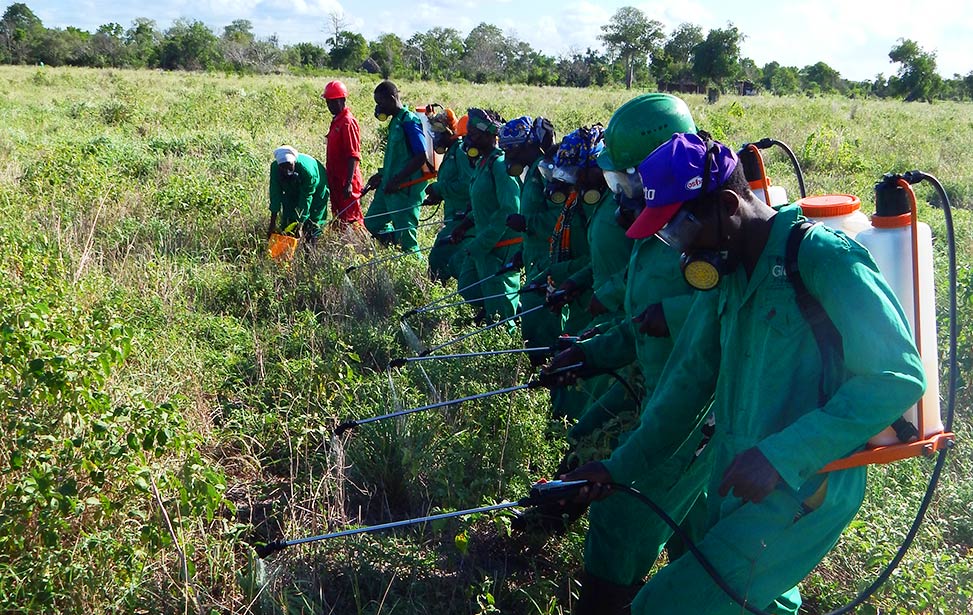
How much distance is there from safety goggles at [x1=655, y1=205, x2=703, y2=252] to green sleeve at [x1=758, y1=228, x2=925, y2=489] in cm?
39

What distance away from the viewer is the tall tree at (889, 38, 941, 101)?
4819 cm

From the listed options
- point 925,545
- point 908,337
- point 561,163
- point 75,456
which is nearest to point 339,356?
point 561,163

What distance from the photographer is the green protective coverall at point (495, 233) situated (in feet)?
22.0

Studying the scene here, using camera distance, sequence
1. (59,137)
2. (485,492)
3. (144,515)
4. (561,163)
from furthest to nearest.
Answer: (59,137) → (561,163) → (485,492) → (144,515)

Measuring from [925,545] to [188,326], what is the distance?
5016 mm

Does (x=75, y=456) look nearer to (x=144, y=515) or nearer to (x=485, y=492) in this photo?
(x=144, y=515)

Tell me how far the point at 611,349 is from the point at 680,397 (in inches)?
31.3

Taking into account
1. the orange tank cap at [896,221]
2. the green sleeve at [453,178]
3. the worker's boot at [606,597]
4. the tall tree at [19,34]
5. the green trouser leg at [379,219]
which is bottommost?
the worker's boot at [606,597]

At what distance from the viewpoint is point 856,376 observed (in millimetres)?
2316

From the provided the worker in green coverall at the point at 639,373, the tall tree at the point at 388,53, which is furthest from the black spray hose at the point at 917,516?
the tall tree at the point at 388,53

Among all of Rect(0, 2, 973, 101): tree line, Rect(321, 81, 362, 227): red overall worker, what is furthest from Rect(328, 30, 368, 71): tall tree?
Rect(321, 81, 362, 227): red overall worker

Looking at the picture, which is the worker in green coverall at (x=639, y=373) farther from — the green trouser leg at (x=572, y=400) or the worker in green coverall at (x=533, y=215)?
the worker in green coverall at (x=533, y=215)

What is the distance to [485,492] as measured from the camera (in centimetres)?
412

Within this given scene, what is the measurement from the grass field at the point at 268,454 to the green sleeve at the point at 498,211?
0.58 m
